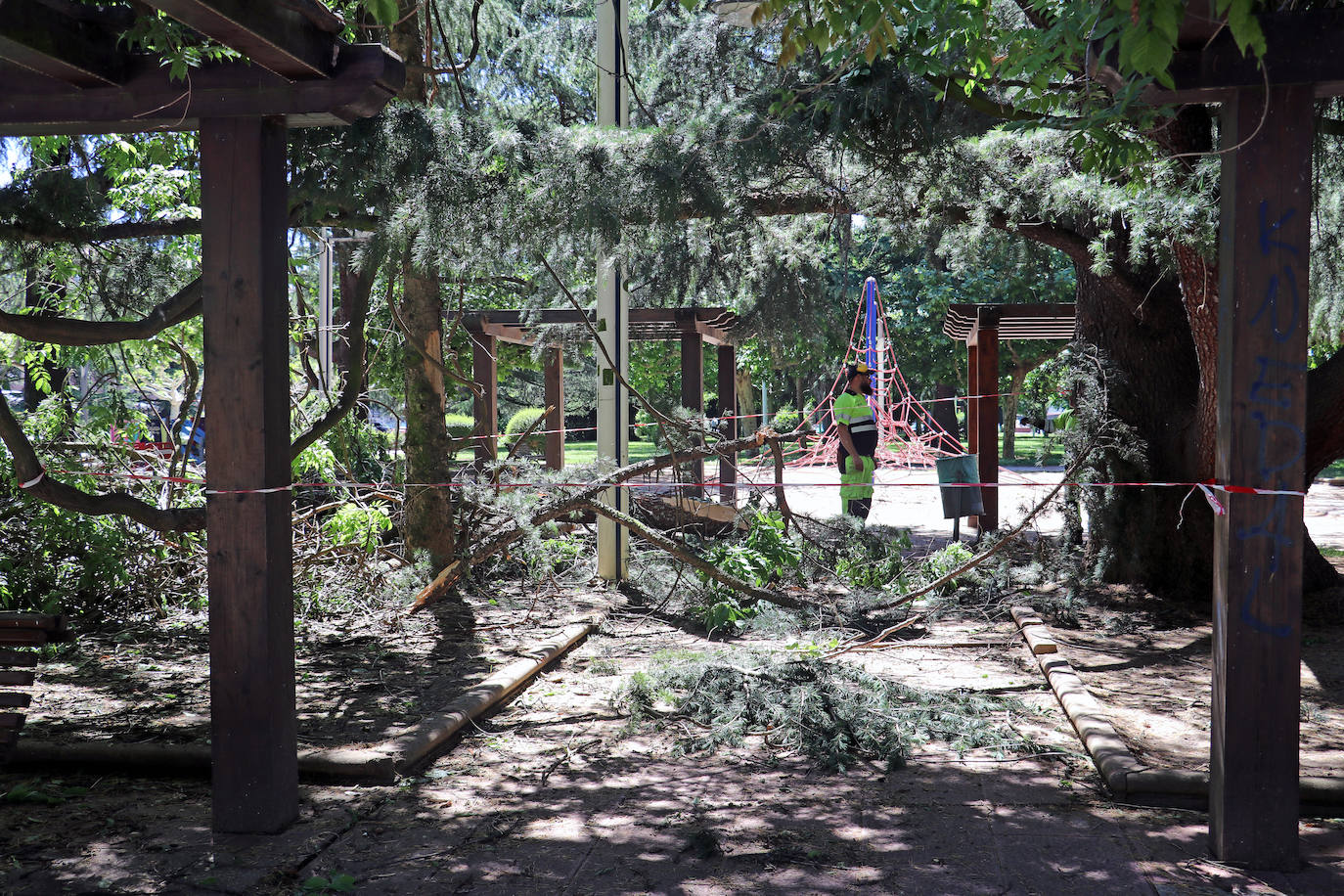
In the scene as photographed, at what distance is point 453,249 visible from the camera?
5.63 metres

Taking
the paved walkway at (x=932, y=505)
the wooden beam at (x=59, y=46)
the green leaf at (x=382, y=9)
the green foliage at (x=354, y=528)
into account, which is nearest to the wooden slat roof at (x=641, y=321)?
the paved walkway at (x=932, y=505)

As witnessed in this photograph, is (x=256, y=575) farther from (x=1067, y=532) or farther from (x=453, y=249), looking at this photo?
(x=1067, y=532)

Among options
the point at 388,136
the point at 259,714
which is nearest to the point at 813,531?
the point at 388,136

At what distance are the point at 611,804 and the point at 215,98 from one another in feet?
9.85

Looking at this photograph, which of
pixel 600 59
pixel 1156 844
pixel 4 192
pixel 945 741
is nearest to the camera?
pixel 1156 844

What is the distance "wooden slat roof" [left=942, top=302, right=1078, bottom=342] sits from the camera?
39.0 ft

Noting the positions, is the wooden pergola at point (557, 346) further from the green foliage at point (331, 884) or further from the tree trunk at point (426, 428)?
the green foliage at point (331, 884)

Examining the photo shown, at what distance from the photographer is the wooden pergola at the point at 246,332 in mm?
3750

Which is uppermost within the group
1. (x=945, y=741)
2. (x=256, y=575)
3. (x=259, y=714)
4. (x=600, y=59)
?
(x=600, y=59)

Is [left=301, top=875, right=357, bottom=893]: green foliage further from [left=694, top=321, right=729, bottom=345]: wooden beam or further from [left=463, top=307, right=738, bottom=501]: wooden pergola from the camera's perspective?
[left=694, top=321, right=729, bottom=345]: wooden beam

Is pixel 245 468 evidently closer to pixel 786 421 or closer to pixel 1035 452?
pixel 786 421

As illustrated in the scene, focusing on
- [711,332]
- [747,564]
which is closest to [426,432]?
[747,564]

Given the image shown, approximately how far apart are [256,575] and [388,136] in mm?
2433

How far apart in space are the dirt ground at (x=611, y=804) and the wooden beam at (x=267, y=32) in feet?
8.76
